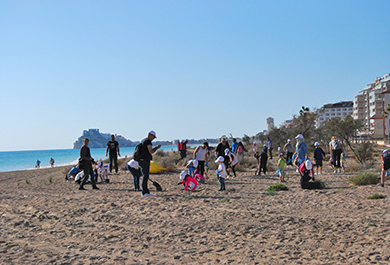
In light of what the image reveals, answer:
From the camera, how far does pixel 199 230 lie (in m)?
5.74

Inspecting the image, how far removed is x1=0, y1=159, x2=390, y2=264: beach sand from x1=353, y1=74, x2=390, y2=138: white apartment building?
6370 cm

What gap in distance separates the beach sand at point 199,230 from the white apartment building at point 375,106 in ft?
209

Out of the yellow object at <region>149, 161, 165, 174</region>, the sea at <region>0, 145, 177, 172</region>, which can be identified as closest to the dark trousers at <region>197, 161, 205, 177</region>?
the yellow object at <region>149, 161, 165, 174</region>

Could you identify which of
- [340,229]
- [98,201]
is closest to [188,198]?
[98,201]

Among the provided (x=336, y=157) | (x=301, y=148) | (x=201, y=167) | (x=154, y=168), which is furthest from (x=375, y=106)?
(x=201, y=167)

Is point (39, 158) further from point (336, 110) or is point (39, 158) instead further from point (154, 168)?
point (336, 110)

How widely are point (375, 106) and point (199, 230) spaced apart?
3518 inches

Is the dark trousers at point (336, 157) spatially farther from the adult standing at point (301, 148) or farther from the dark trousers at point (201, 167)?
the dark trousers at point (201, 167)

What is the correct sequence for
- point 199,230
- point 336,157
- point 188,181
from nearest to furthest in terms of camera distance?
point 199,230 → point 188,181 → point 336,157

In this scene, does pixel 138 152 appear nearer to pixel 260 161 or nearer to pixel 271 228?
pixel 271 228

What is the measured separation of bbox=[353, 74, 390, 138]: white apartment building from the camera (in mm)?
71488

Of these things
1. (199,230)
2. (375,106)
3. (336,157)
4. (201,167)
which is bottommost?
(199,230)

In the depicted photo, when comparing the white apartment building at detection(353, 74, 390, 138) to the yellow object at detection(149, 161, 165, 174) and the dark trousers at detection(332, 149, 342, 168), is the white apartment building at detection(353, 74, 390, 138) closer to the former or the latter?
the dark trousers at detection(332, 149, 342, 168)

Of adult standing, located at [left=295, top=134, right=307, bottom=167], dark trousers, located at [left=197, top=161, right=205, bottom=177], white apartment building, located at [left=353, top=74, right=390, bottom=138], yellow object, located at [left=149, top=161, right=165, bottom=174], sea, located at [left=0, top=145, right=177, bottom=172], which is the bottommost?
sea, located at [left=0, top=145, right=177, bottom=172]
